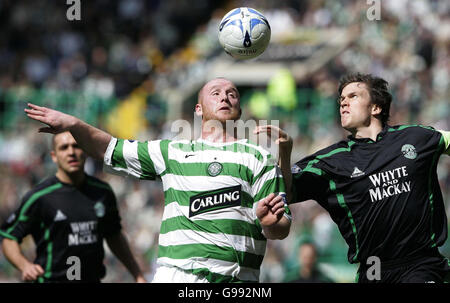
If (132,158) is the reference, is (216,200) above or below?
below

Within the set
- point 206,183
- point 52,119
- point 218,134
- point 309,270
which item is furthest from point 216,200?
point 309,270

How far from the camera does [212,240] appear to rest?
206 inches

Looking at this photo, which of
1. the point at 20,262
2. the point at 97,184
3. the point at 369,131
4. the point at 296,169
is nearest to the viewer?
the point at 296,169

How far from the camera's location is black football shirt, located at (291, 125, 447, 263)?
5.77 m

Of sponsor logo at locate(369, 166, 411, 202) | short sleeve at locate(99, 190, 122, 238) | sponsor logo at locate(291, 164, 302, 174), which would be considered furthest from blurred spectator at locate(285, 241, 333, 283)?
sponsor logo at locate(369, 166, 411, 202)

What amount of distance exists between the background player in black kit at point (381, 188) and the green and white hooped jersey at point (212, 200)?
1.12ft

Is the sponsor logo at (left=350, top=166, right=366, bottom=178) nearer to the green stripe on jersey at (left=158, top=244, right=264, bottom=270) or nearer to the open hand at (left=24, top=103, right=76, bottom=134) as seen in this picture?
the green stripe on jersey at (left=158, top=244, right=264, bottom=270)

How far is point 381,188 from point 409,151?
1.29 ft

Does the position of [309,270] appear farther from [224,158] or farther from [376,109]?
[224,158]

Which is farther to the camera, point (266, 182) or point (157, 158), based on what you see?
point (157, 158)

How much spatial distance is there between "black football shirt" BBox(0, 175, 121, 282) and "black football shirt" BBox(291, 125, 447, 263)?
2.40 metres

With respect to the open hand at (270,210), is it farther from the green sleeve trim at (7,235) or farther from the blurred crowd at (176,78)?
the blurred crowd at (176,78)

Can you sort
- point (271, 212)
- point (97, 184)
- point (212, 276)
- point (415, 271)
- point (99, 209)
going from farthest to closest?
point (97, 184), point (99, 209), point (415, 271), point (212, 276), point (271, 212)
